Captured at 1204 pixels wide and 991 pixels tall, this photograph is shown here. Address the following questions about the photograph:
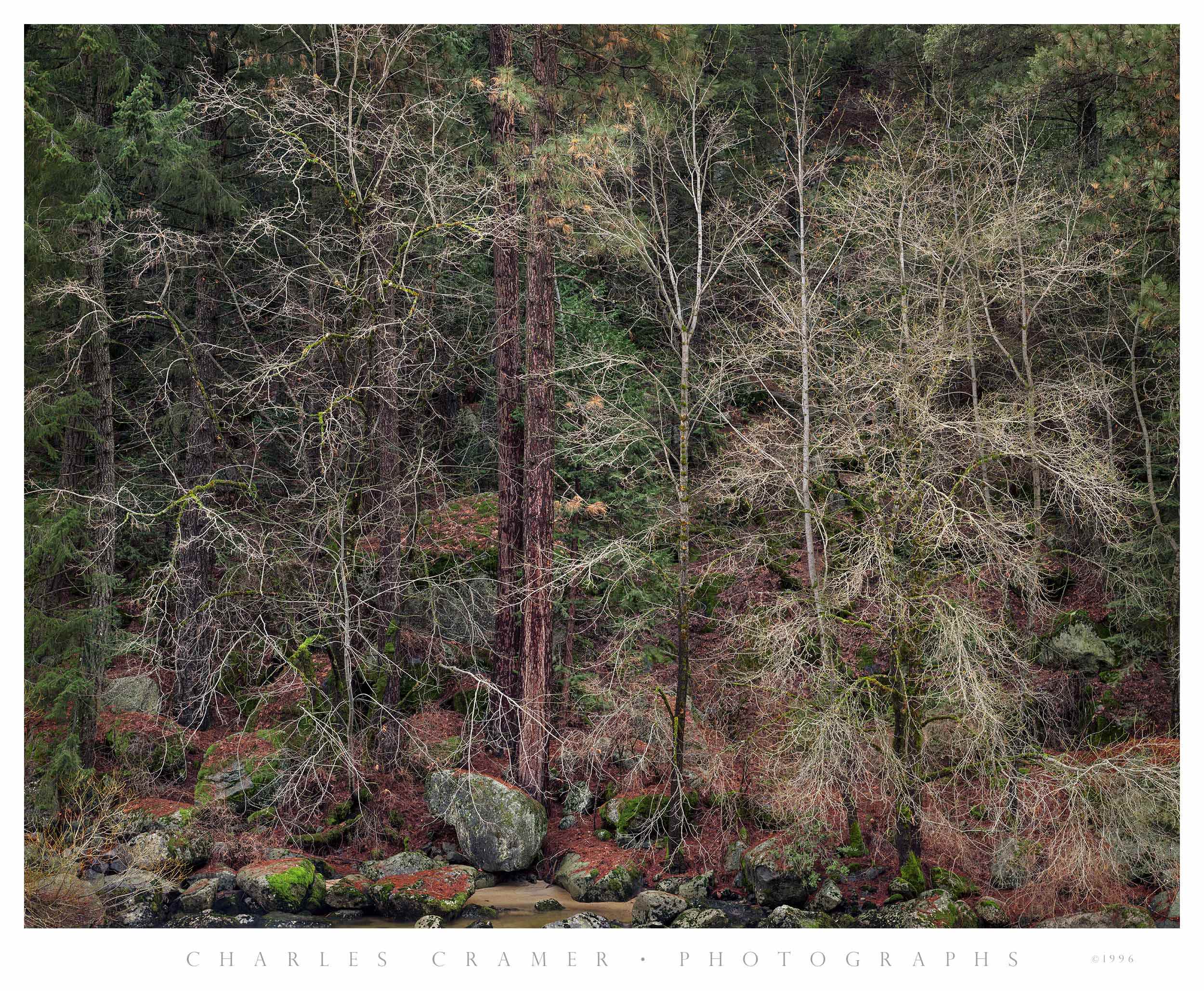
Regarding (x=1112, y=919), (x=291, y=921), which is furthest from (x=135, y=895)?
(x=1112, y=919)

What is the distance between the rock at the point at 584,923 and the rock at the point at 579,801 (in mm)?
1710

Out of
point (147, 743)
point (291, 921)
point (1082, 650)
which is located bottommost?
point (291, 921)

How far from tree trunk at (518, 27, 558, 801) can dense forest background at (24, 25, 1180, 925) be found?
55 millimetres

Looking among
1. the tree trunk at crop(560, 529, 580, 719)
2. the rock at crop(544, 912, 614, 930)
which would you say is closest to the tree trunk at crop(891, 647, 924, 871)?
the rock at crop(544, 912, 614, 930)

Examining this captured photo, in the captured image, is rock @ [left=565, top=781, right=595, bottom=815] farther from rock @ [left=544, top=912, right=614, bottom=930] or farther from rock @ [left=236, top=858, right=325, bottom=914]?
rock @ [left=236, top=858, right=325, bottom=914]

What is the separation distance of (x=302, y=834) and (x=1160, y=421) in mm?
11970

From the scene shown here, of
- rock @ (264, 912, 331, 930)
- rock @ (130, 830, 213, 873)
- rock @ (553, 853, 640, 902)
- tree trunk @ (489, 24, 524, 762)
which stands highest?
tree trunk @ (489, 24, 524, 762)

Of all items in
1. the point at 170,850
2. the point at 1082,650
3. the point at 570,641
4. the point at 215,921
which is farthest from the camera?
the point at 570,641

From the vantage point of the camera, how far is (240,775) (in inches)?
458

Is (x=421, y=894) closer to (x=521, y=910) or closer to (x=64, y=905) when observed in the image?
(x=521, y=910)

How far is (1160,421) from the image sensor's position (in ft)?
40.7

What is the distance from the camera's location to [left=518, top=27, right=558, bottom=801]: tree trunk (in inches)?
447

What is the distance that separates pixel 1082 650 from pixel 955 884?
4.63 meters

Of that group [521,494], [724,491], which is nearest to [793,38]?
[724,491]
